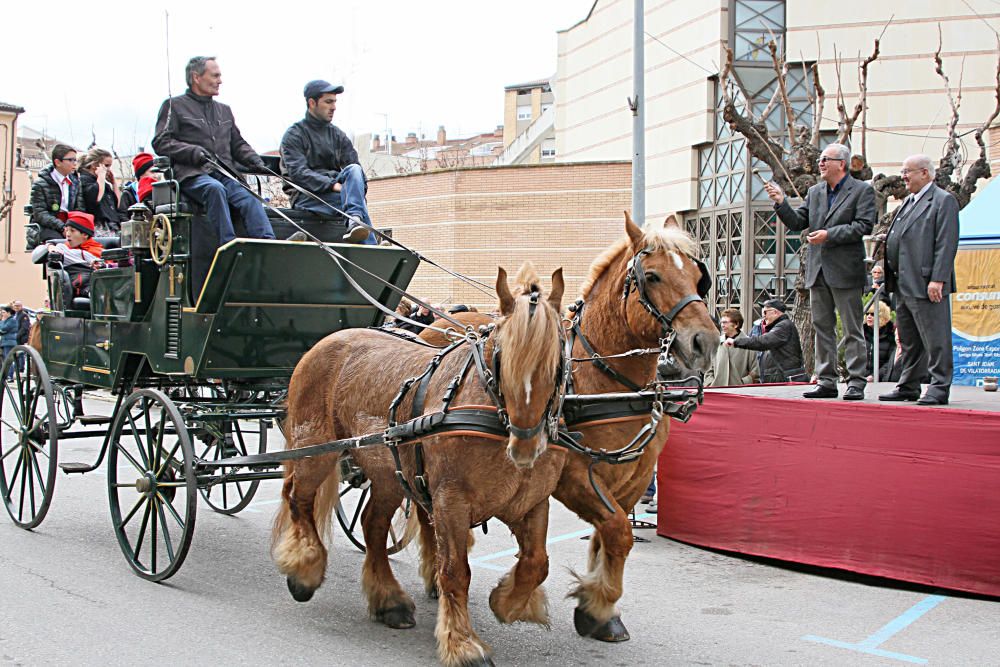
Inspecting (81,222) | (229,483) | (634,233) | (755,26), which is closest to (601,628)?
(634,233)

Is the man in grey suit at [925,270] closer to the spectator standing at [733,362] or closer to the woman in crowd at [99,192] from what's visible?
the spectator standing at [733,362]

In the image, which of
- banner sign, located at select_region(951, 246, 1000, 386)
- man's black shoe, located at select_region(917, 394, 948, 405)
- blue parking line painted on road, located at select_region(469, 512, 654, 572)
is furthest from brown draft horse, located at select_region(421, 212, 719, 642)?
banner sign, located at select_region(951, 246, 1000, 386)

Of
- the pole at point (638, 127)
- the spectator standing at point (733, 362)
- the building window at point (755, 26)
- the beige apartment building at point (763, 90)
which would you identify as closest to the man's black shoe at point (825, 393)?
the spectator standing at point (733, 362)

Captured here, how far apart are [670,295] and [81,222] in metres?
5.68

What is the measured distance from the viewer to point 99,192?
9.05 metres

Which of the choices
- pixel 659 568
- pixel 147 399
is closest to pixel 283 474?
pixel 147 399

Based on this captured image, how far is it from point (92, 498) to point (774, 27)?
682 inches

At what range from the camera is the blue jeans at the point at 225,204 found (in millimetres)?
6621

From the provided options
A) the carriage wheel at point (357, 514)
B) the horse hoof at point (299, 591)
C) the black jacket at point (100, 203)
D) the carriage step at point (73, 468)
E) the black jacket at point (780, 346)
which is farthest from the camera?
the black jacket at point (780, 346)

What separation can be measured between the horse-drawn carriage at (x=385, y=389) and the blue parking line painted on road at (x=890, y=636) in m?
1.17

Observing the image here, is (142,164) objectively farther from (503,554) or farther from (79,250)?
(503,554)

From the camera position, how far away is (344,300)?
6.79 metres

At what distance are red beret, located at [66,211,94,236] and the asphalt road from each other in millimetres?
2576

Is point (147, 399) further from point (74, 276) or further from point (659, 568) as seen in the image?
point (659, 568)
